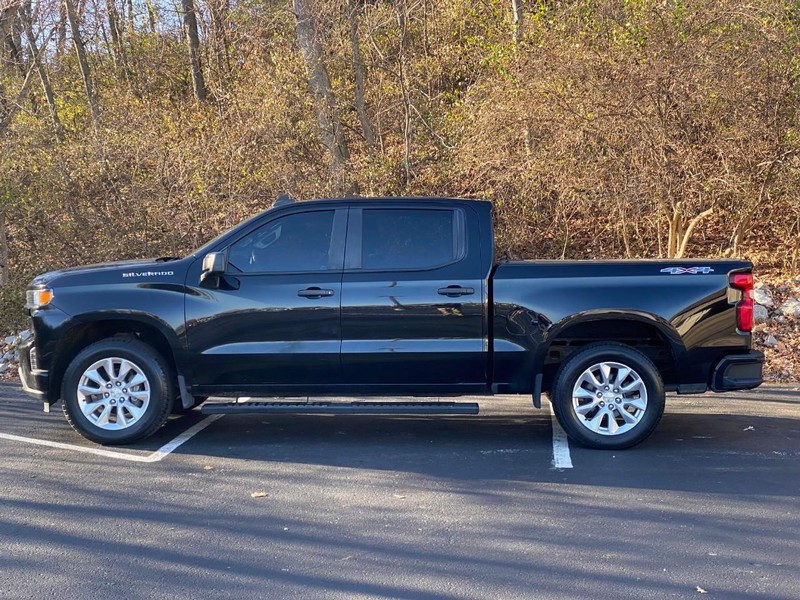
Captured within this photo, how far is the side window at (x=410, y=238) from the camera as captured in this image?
266 inches

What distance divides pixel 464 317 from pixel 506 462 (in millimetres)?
1105

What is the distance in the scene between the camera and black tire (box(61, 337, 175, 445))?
679 cm

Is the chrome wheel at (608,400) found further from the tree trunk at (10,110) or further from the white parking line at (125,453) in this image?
the tree trunk at (10,110)

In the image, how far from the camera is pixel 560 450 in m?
6.64

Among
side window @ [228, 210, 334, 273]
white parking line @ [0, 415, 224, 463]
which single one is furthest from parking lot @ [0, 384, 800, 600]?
side window @ [228, 210, 334, 273]

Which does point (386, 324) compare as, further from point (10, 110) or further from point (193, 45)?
point (193, 45)

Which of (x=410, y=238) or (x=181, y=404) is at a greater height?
(x=410, y=238)

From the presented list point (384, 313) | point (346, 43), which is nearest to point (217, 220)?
point (346, 43)

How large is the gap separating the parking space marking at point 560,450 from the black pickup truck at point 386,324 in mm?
170

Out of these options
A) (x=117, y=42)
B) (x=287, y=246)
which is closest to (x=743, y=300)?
(x=287, y=246)

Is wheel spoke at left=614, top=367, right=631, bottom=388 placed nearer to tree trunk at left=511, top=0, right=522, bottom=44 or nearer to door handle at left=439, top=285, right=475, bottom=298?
door handle at left=439, top=285, right=475, bottom=298

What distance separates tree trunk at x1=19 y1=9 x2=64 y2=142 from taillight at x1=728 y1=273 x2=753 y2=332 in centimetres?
1188

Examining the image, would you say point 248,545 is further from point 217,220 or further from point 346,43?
point 346,43

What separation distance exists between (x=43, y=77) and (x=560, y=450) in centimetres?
1637
